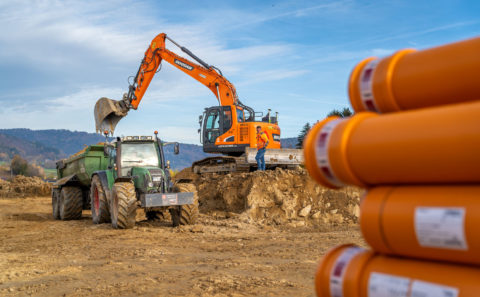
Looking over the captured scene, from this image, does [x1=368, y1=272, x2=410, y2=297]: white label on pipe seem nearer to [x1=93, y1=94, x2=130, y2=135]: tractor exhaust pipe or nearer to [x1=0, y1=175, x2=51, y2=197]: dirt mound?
[x1=93, y1=94, x2=130, y2=135]: tractor exhaust pipe

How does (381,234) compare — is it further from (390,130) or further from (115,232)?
(115,232)

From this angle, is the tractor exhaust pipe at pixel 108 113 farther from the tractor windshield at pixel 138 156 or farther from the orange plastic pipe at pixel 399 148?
the orange plastic pipe at pixel 399 148

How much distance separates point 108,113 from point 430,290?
1685cm

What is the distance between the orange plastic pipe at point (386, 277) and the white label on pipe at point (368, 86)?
2.85 feet

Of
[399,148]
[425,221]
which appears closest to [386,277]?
[425,221]

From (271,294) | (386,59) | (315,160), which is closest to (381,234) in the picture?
(315,160)

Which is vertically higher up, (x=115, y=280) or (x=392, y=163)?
(x=392, y=163)

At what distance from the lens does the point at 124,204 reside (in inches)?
468

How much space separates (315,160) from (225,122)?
1689 centimetres

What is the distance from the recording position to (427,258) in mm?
2672

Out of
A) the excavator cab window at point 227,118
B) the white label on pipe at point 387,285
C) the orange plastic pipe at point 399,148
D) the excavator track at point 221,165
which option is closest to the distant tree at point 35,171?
the excavator track at point 221,165

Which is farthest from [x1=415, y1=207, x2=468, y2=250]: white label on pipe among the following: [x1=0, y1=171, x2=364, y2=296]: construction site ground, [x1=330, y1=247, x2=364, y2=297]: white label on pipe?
[x1=0, y1=171, x2=364, y2=296]: construction site ground

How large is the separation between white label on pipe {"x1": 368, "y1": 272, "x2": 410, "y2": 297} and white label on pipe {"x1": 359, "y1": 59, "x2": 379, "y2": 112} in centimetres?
97

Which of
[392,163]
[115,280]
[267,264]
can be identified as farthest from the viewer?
[267,264]
